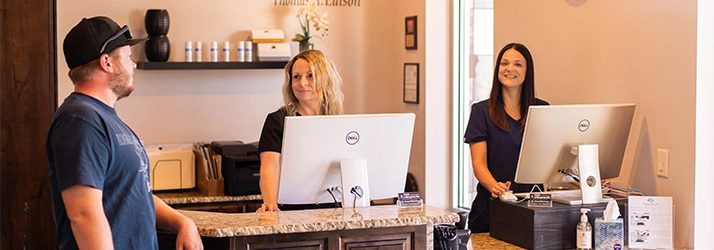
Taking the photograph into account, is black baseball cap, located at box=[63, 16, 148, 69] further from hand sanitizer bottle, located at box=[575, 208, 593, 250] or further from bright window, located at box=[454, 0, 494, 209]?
bright window, located at box=[454, 0, 494, 209]

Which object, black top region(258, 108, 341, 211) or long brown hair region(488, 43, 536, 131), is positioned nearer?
black top region(258, 108, 341, 211)

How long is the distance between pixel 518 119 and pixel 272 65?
194cm

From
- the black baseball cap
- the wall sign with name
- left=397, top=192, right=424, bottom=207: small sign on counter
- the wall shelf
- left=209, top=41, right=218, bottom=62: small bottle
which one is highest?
the wall sign with name

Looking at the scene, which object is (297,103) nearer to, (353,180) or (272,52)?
(353,180)

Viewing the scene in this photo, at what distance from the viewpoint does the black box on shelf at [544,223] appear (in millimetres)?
3021

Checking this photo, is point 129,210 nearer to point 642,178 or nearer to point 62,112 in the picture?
point 62,112

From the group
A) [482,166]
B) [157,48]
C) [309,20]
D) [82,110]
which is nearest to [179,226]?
[82,110]

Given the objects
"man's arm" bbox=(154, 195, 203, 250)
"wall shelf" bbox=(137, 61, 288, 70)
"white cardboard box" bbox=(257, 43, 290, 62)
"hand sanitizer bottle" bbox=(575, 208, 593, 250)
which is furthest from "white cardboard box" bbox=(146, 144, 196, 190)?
"hand sanitizer bottle" bbox=(575, 208, 593, 250)

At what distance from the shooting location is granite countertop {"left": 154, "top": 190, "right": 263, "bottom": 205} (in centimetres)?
461

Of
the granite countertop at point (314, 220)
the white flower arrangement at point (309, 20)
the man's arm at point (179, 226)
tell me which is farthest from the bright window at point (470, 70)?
the man's arm at point (179, 226)

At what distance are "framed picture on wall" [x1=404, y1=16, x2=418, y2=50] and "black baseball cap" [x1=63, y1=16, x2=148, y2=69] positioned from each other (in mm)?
3155

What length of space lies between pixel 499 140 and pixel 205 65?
82.9 inches

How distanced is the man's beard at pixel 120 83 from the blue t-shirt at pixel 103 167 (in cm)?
6

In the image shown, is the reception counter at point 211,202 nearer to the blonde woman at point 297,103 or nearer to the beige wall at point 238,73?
the beige wall at point 238,73
